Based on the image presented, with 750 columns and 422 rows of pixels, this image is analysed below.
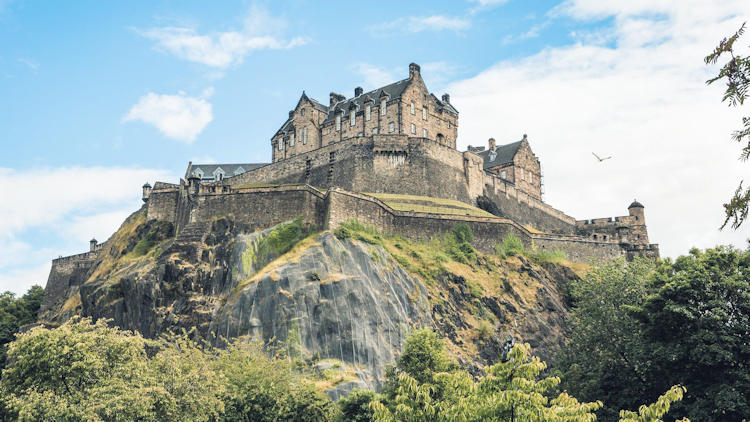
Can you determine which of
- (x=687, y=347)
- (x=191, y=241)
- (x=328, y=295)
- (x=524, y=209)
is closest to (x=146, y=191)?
(x=191, y=241)

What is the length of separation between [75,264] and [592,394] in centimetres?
6420

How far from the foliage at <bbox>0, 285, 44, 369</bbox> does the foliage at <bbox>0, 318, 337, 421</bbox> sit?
4152 cm

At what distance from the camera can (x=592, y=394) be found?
3659 cm

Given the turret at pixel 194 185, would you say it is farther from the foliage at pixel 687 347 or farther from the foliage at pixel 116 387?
the foliage at pixel 687 347

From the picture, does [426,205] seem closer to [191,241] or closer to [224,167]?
[191,241]

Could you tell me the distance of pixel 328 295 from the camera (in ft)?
157

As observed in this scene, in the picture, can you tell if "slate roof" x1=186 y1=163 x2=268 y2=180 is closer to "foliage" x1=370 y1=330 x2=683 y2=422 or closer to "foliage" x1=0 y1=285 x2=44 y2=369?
"foliage" x1=0 y1=285 x2=44 y2=369

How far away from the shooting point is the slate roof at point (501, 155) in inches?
3462

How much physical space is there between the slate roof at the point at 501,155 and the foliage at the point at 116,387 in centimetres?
5728

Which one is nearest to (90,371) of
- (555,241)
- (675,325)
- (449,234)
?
(675,325)

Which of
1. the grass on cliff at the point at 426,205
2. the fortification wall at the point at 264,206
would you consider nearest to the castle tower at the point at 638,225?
the grass on cliff at the point at 426,205

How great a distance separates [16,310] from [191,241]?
111 ft

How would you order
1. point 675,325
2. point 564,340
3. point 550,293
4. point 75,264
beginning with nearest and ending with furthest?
point 675,325
point 564,340
point 550,293
point 75,264

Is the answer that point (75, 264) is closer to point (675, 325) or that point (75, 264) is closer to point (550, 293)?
point (550, 293)
